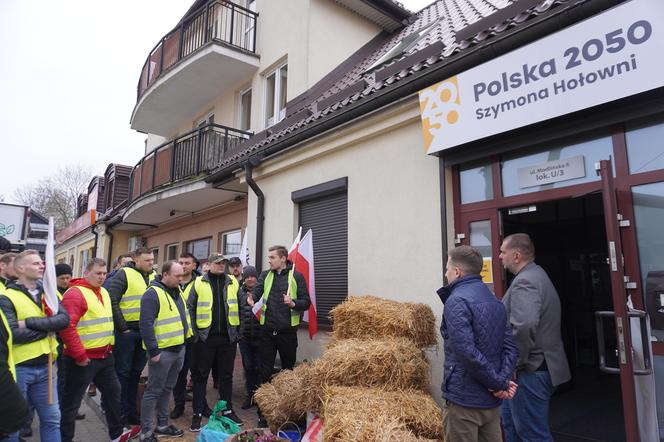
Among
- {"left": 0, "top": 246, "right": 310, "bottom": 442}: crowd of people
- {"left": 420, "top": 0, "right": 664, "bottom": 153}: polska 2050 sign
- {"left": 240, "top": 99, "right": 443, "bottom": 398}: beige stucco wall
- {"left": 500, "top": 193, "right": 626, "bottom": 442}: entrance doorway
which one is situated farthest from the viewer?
{"left": 500, "top": 193, "right": 626, "bottom": 442}: entrance doorway

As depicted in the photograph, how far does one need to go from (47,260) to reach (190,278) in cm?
260

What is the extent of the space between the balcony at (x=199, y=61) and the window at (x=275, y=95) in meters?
0.65

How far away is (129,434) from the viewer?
4746 millimetres

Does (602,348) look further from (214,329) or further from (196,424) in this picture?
(196,424)

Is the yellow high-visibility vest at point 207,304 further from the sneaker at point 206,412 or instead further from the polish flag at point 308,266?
the sneaker at point 206,412

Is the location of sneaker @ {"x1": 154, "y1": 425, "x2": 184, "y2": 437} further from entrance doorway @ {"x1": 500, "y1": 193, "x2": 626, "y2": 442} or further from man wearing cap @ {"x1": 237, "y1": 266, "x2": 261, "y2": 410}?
entrance doorway @ {"x1": 500, "y1": 193, "x2": 626, "y2": 442}

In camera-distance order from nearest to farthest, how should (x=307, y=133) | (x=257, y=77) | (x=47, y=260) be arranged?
(x=47, y=260)
(x=307, y=133)
(x=257, y=77)

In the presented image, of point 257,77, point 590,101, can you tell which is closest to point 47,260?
point 590,101

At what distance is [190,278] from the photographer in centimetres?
642

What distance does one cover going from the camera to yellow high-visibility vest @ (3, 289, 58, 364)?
12.0 ft

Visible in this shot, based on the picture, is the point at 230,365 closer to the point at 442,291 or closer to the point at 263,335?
the point at 263,335

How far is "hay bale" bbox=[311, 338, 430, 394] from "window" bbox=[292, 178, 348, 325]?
2.60m

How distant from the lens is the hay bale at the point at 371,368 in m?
3.83

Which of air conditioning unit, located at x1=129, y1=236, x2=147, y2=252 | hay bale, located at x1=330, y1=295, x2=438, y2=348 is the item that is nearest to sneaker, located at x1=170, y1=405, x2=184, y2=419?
hay bale, located at x1=330, y1=295, x2=438, y2=348
